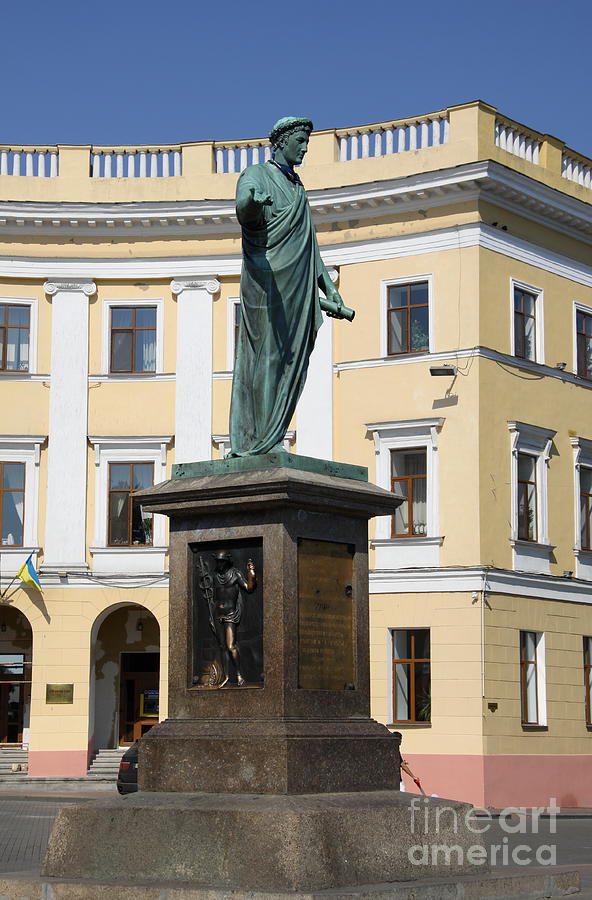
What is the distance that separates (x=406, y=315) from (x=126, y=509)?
293 inches

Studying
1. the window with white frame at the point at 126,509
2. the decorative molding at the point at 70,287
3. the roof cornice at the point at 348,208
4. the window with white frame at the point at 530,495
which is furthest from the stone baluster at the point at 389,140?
the window with white frame at the point at 126,509

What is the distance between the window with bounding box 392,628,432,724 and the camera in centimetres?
3103

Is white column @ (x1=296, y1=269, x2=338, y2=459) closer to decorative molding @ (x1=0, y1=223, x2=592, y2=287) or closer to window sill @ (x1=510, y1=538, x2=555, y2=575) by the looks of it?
decorative molding @ (x1=0, y1=223, x2=592, y2=287)

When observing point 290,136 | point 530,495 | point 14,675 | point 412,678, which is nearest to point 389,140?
point 530,495

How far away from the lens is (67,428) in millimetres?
34344

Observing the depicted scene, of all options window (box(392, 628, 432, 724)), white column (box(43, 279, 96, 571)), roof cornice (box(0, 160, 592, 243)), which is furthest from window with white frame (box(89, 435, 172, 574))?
window (box(392, 628, 432, 724))

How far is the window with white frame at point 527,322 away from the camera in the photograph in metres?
32.9

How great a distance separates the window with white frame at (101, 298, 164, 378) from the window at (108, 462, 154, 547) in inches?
92.2

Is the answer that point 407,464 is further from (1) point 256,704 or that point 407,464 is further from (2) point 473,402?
(1) point 256,704

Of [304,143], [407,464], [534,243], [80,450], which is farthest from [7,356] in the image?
[304,143]

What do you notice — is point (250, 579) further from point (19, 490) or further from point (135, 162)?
point (135, 162)

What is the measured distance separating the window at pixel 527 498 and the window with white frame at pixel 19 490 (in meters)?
10.4

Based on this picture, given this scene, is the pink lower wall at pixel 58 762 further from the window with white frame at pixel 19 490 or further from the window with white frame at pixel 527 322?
the window with white frame at pixel 527 322

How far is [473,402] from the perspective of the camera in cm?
3153
